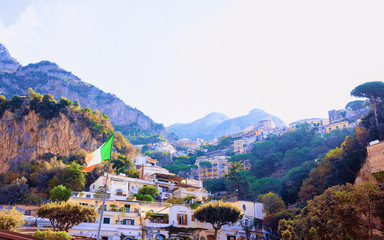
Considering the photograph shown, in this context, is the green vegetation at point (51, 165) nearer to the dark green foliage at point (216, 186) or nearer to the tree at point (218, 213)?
the dark green foliage at point (216, 186)

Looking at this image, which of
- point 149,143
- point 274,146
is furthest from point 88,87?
point 274,146

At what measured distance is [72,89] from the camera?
161 m

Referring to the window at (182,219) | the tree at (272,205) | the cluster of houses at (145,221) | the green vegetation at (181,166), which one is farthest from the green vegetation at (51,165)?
the tree at (272,205)

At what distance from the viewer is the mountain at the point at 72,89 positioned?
153m

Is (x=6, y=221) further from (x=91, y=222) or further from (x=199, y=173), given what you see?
(x=199, y=173)

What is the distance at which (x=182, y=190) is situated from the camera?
56.4 meters

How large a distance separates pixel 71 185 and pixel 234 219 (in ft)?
86.6

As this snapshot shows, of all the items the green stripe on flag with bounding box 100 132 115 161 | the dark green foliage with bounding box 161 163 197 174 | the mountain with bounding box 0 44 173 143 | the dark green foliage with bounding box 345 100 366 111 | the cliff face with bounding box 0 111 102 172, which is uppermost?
the mountain with bounding box 0 44 173 143

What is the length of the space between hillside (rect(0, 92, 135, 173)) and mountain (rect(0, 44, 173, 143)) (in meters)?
82.1

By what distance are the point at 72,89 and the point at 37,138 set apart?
98.0 m

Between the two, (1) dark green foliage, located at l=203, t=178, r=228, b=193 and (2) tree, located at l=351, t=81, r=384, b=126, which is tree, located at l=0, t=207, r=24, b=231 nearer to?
(2) tree, located at l=351, t=81, r=384, b=126

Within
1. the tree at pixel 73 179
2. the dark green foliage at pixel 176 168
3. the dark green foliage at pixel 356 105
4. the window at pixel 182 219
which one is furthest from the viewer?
the dark green foliage at pixel 356 105

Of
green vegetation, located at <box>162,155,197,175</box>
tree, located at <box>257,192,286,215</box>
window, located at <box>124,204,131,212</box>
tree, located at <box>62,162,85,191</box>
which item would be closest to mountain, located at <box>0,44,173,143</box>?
green vegetation, located at <box>162,155,197,175</box>

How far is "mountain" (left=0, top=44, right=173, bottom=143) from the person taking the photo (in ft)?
503
